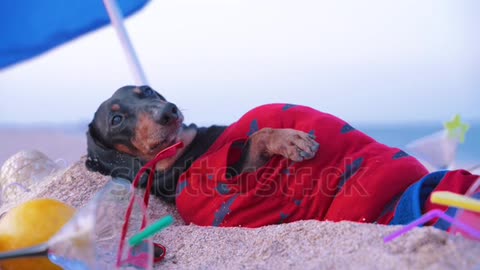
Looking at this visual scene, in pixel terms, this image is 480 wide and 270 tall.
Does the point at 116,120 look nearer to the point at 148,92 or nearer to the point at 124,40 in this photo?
the point at 148,92

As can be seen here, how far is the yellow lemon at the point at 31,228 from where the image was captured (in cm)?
138

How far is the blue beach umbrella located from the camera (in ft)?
10.9

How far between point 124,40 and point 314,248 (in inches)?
87.9

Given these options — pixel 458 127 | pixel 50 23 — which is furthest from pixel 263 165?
pixel 50 23

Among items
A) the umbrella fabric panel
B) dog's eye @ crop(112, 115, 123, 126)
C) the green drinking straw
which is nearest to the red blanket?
dog's eye @ crop(112, 115, 123, 126)

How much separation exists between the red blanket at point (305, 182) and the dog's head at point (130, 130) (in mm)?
164

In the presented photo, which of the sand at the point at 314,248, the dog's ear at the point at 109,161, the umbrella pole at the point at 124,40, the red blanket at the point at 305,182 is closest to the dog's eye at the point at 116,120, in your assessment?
the dog's ear at the point at 109,161

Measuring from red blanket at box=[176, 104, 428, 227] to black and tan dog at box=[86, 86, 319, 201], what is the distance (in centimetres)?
6

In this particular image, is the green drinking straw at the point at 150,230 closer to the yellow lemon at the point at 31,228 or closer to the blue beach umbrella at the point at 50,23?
the yellow lemon at the point at 31,228

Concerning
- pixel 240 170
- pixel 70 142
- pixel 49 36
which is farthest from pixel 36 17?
pixel 240 170

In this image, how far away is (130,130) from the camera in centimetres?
221

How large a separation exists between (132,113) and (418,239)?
1314mm

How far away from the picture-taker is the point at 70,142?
4.61m

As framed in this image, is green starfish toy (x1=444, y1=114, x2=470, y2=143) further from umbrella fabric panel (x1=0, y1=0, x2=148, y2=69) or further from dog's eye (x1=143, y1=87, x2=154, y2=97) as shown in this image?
umbrella fabric panel (x1=0, y1=0, x2=148, y2=69)
